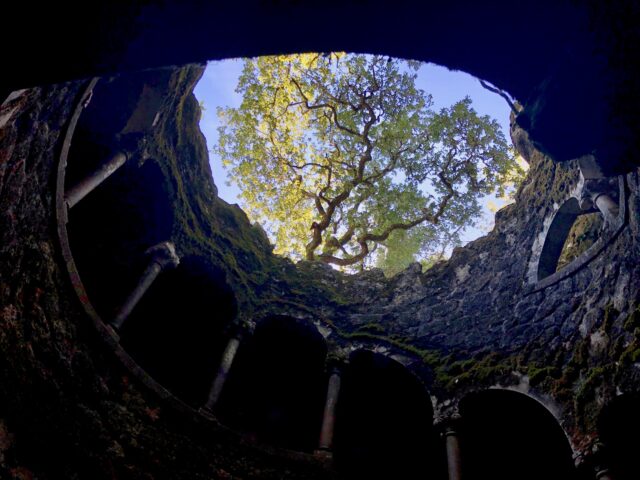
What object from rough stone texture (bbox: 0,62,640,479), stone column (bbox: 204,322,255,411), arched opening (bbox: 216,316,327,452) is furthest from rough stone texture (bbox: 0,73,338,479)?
arched opening (bbox: 216,316,327,452)

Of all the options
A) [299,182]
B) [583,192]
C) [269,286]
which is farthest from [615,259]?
[299,182]

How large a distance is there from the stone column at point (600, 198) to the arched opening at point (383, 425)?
4.35 metres

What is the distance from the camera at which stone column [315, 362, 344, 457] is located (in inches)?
275

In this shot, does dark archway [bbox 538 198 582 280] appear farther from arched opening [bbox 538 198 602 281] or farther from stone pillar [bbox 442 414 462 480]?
stone pillar [bbox 442 414 462 480]

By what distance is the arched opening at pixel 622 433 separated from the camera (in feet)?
16.1

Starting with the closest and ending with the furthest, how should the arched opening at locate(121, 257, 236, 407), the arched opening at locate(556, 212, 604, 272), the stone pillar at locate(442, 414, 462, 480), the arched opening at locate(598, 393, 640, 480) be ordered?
1. the arched opening at locate(598, 393, 640, 480)
2. the stone pillar at locate(442, 414, 462, 480)
3. the arched opening at locate(556, 212, 604, 272)
4. the arched opening at locate(121, 257, 236, 407)

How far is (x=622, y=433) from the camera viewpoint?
524 centimetres

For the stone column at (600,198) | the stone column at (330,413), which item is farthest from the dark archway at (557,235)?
the stone column at (330,413)

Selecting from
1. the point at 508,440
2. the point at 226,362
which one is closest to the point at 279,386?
the point at 226,362

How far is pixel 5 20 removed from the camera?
173 cm

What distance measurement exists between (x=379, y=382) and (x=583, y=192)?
17.6 ft

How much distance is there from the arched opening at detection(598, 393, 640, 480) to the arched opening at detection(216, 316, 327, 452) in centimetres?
530

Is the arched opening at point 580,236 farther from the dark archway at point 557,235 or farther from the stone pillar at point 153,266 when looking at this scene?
the stone pillar at point 153,266

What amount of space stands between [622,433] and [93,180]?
28.1ft
